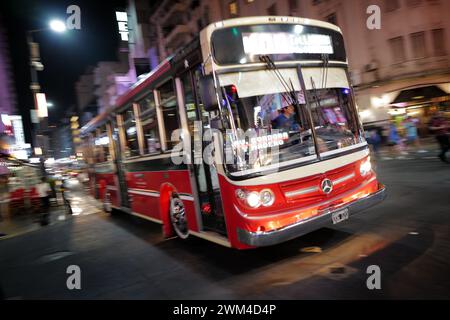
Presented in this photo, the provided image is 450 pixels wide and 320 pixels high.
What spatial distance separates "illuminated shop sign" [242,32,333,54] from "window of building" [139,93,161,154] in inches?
107

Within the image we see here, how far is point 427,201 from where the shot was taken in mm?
7660

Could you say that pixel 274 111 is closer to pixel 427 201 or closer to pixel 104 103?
pixel 427 201

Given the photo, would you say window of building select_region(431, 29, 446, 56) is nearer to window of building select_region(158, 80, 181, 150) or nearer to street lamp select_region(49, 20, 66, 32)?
street lamp select_region(49, 20, 66, 32)

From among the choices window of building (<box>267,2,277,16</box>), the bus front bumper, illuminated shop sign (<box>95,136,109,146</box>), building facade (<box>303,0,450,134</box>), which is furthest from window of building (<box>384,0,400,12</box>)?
the bus front bumper

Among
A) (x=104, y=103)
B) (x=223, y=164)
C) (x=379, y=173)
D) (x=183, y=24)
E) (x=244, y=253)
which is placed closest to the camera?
(x=223, y=164)

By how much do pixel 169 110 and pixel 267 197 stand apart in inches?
103

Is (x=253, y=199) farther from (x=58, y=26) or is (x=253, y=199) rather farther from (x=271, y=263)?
(x=58, y=26)

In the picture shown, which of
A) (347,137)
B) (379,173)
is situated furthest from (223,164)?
(379,173)

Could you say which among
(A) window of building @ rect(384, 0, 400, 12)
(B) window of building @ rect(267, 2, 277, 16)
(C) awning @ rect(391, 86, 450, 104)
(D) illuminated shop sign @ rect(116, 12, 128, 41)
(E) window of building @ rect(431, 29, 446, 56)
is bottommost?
(C) awning @ rect(391, 86, 450, 104)

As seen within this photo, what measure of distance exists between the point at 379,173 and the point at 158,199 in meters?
8.21

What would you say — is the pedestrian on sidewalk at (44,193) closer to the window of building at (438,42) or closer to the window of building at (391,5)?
the window of building at (391,5)

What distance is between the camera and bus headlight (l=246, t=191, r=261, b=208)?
195 inches

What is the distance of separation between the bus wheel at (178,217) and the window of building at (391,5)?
2290 centimetres

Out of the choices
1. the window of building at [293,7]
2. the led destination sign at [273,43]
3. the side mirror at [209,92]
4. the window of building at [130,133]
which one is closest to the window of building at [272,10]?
the window of building at [293,7]
